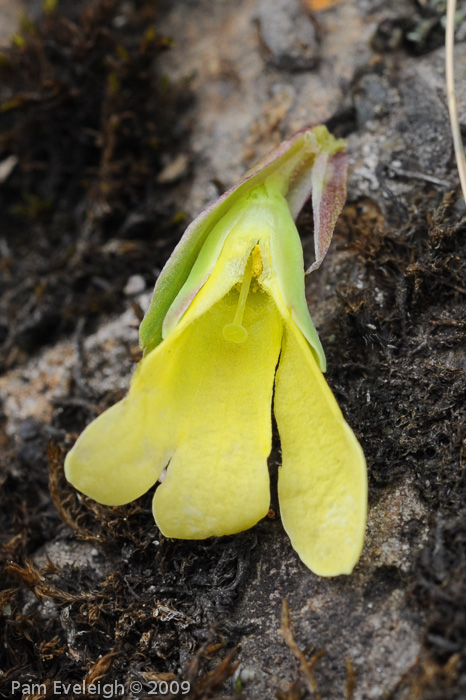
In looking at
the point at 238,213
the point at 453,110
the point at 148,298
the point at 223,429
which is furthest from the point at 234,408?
the point at 453,110

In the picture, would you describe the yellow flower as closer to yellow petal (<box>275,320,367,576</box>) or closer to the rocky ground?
yellow petal (<box>275,320,367,576</box>)

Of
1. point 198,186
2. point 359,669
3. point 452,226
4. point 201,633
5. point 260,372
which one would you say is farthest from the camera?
point 198,186

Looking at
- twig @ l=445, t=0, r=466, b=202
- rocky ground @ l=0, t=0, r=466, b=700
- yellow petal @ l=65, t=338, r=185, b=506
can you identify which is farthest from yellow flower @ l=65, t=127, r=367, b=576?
twig @ l=445, t=0, r=466, b=202

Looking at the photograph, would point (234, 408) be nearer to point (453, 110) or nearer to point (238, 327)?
point (238, 327)

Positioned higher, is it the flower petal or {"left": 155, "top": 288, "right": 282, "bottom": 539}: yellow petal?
the flower petal

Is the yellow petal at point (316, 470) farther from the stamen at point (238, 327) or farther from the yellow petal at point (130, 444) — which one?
the yellow petal at point (130, 444)

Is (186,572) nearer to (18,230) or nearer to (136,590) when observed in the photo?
(136,590)

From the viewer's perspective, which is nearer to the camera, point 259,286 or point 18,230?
point 259,286

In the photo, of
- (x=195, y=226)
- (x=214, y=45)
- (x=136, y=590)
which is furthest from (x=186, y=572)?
(x=214, y=45)
